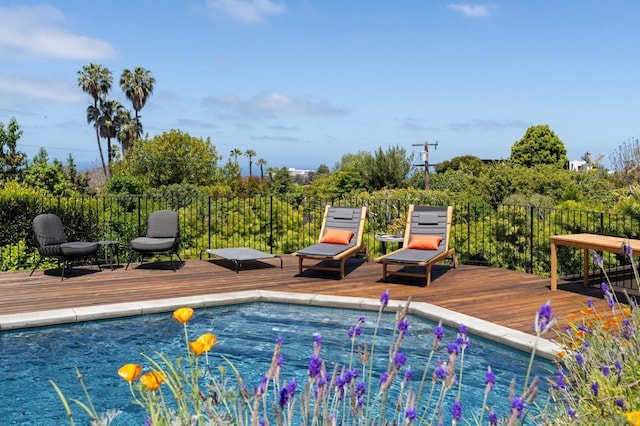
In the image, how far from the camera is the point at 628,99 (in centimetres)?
1859

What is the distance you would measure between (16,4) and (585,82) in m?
15.2

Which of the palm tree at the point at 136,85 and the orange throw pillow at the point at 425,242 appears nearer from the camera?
the orange throw pillow at the point at 425,242

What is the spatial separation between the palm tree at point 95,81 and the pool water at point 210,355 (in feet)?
134

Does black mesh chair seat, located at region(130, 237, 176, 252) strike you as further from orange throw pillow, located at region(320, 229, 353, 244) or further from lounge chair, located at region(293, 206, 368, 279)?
orange throw pillow, located at region(320, 229, 353, 244)

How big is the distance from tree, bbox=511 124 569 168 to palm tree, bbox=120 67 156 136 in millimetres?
31069

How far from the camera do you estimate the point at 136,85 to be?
4691 centimetres

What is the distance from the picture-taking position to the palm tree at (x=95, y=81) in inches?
1726

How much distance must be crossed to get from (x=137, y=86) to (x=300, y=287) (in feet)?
143

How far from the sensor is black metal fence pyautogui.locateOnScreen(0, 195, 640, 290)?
30.8 ft

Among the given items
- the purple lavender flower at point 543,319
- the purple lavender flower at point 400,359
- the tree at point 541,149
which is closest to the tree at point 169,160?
the tree at point 541,149

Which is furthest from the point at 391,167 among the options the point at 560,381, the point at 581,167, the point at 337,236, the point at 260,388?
the point at 260,388

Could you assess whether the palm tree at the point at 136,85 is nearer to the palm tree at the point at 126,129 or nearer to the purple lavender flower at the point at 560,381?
the palm tree at the point at 126,129

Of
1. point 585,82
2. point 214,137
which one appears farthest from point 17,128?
point 585,82

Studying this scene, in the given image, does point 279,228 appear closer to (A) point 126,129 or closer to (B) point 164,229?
(B) point 164,229
